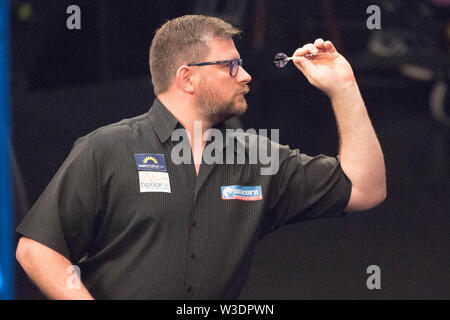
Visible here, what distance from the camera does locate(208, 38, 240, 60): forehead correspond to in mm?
2260

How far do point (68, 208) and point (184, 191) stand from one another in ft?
1.06

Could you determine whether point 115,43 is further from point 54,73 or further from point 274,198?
point 274,198

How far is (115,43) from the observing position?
5285mm

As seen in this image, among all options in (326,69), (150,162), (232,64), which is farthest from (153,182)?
(326,69)

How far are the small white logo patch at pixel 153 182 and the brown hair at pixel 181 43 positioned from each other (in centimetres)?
30

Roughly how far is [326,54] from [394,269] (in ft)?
6.22

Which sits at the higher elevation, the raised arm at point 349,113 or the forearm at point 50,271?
the raised arm at point 349,113

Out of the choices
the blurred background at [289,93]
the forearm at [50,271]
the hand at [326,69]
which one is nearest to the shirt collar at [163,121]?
the hand at [326,69]

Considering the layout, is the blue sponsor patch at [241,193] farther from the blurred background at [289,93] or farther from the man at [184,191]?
the blurred background at [289,93]

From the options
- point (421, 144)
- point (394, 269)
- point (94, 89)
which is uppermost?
point (94, 89)

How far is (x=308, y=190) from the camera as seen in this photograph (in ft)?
7.57

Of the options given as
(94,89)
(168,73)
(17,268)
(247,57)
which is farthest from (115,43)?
(168,73)

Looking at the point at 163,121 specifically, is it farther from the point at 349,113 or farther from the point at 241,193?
the point at 349,113

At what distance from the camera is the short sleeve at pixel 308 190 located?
229 cm
